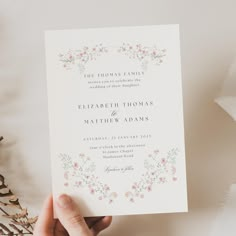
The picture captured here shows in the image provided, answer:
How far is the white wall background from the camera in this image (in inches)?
33.8

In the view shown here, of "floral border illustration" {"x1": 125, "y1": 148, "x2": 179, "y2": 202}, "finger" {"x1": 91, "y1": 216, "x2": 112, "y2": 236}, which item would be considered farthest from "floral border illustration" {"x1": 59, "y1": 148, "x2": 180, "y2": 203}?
"finger" {"x1": 91, "y1": 216, "x2": 112, "y2": 236}

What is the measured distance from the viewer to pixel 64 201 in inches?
28.0

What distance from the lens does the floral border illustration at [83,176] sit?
2.40 feet

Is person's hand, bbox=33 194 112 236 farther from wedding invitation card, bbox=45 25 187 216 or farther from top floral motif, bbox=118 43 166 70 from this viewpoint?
top floral motif, bbox=118 43 166 70

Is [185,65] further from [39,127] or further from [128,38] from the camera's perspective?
[39,127]

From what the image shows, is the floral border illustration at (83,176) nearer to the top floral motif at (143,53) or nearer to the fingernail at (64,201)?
the fingernail at (64,201)

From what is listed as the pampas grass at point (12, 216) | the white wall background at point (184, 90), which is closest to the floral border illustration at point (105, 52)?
the white wall background at point (184, 90)

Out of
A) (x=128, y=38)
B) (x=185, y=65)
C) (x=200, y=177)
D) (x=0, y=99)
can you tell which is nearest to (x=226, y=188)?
(x=200, y=177)

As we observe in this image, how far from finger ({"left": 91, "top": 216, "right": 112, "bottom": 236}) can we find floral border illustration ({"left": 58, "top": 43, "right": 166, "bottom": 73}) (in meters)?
0.31

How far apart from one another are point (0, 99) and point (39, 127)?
0.10 metres

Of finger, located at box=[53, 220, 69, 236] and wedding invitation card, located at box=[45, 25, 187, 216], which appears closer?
wedding invitation card, located at box=[45, 25, 187, 216]

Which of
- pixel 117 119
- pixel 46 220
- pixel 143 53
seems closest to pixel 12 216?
pixel 46 220

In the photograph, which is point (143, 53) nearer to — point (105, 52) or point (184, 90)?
point (105, 52)

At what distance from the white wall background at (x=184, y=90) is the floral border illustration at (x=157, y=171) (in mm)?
148
